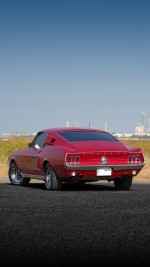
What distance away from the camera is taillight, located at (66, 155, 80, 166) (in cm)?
1444

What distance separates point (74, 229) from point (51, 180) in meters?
6.56

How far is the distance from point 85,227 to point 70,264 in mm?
2585

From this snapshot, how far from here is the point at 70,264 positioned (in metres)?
6.20

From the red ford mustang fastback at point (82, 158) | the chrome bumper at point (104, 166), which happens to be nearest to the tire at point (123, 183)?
the red ford mustang fastback at point (82, 158)

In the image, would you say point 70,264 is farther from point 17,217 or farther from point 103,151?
point 103,151

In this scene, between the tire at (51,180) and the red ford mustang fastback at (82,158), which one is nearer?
the red ford mustang fastback at (82,158)

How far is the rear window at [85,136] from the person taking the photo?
50.0 ft

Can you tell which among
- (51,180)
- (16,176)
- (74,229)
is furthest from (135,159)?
(74,229)

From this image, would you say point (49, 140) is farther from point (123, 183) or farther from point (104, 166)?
point (123, 183)

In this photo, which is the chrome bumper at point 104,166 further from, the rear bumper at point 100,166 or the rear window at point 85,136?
the rear window at point 85,136

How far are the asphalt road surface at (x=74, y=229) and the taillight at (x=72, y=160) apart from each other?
0.90 meters

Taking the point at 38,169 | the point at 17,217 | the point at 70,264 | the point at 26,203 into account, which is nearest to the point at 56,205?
the point at 26,203

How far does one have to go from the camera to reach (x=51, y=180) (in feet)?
49.5

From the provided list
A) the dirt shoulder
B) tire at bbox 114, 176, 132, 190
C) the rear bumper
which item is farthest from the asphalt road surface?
the dirt shoulder
